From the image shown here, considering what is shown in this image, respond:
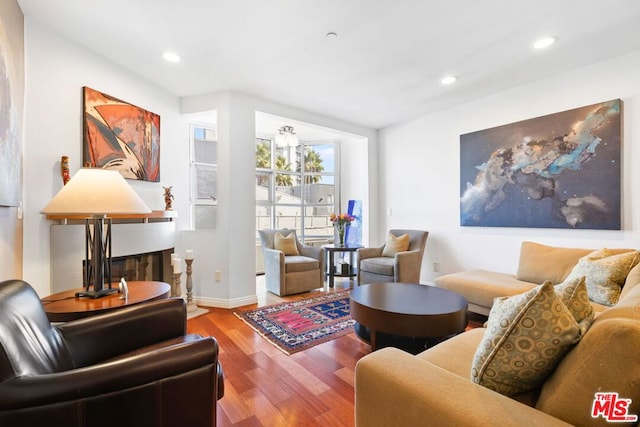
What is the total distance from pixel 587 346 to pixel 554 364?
14cm

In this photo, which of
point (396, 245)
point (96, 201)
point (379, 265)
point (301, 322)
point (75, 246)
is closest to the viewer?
point (96, 201)

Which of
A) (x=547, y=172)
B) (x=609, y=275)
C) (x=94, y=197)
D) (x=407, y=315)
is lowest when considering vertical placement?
(x=407, y=315)

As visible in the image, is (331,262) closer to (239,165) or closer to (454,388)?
(239,165)

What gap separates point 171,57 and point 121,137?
902 millimetres

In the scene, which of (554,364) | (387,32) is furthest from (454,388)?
(387,32)

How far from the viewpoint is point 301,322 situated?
2852mm

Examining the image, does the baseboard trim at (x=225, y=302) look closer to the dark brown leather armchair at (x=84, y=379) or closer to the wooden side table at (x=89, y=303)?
the wooden side table at (x=89, y=303)

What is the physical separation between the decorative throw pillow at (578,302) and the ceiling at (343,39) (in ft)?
6.30

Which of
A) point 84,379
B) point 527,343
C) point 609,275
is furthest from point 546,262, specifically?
point 84,379

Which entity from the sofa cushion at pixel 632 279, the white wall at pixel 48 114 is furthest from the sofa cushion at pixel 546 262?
the white wall at pixel 48 114

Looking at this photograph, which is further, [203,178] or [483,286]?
[203,178]

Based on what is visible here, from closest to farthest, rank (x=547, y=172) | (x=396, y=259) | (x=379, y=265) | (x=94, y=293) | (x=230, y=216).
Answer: (x=94, y=293) < (x=547, y=172) < (x=230, y=216) < (x=396, y=259) < (x=379, y=265)

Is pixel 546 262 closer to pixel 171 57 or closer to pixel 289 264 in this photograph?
pixel 289 264

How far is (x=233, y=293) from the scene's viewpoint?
3.39 metres
